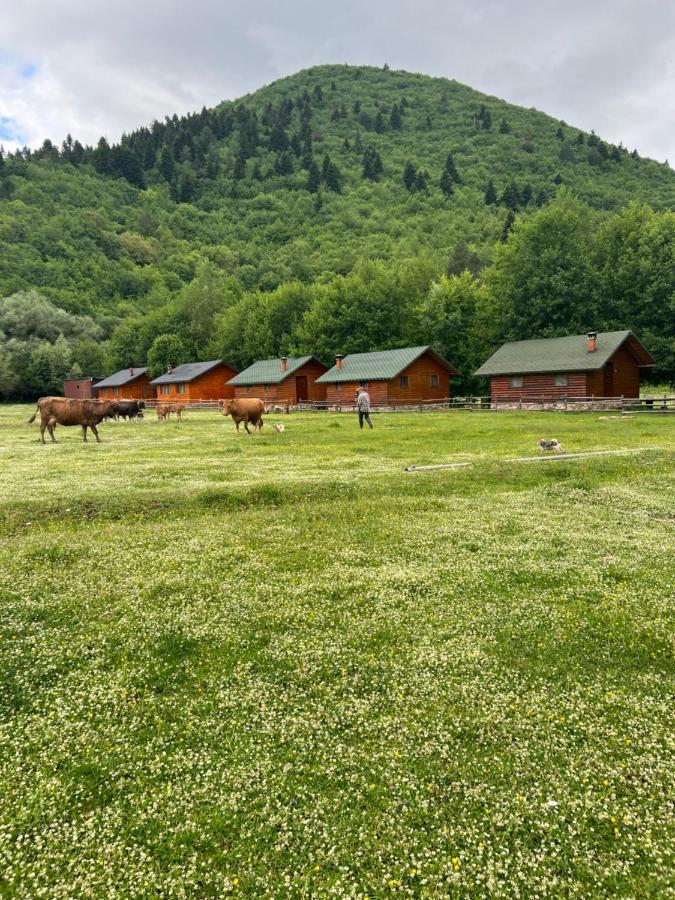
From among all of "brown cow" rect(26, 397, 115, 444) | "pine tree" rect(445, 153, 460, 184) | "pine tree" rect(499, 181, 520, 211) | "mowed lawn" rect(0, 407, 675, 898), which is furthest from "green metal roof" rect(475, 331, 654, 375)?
"pine tree" rect(445, 153, 460, 184)

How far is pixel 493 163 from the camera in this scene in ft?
560

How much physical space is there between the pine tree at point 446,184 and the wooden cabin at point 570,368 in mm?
117932

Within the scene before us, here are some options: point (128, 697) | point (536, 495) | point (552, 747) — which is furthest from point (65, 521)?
point (536, 495)

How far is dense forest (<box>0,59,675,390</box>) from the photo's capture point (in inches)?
2192

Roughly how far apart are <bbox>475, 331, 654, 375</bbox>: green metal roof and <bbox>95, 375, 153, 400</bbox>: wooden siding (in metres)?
54.0

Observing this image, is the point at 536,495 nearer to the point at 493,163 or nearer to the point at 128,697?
the point at 128,697

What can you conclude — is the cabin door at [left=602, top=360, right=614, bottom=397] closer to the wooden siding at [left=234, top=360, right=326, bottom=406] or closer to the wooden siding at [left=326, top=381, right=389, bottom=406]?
the wooden siding at [left=326, top=381, right=389, bottom=406]

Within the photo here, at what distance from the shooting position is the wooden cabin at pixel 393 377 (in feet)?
170

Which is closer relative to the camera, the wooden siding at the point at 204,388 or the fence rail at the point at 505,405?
the fence rail at the point at 505,405

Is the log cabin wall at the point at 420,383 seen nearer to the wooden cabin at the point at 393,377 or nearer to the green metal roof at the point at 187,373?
the wooden cabin at the point at 393,377

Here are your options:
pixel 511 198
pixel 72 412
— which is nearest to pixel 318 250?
pixel 511 198

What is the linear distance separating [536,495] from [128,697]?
31.5ft

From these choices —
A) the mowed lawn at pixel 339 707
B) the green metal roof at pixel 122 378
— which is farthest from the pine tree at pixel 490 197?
the mowed lawn at pixel 339 707

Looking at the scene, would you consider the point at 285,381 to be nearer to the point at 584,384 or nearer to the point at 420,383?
the point at 420,383
